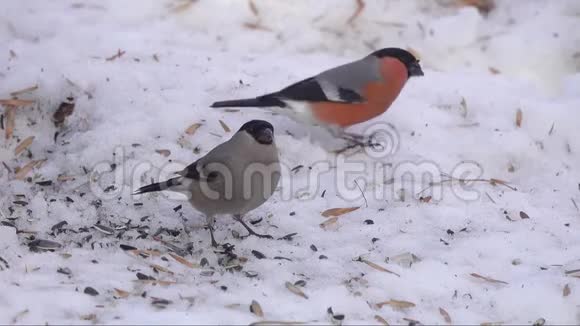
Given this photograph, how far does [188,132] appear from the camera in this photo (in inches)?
187

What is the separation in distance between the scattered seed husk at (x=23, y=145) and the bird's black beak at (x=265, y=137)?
1459 millimetres

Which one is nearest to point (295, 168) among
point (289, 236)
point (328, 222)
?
point (328, 222)

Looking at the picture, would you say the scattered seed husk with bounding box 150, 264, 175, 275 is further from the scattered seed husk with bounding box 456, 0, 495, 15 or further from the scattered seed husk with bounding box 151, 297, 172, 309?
the scattered seed husk with bounding box 456, 0, 495, 15

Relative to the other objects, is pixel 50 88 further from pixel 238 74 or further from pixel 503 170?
pixel 503 170

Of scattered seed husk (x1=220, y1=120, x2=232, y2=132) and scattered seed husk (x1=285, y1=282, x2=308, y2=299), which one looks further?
scattered seed husk (x1=220, y1=120, x2=232, y2=132)

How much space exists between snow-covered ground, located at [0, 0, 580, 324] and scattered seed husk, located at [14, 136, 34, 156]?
0.02 metres

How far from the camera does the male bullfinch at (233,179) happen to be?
3.94 metres

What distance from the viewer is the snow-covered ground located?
3.40 metres

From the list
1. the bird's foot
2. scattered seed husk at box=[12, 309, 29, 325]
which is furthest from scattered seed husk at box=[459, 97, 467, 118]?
scattered seed husk at box=[12, 309, 29, 325]

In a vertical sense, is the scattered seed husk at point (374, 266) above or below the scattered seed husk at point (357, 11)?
below

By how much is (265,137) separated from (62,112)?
4.79 feet

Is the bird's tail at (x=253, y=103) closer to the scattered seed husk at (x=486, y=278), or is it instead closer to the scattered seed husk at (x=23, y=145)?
the scattered seed husk at (x=23, y=145)

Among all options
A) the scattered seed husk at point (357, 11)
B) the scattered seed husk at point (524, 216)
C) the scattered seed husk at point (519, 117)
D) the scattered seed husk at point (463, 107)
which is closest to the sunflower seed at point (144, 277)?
the scattered seed husk at point (524, 216)

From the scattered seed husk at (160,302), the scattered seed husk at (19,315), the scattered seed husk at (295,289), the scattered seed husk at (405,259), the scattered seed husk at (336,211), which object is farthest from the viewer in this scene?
the scattered seed husk at (336,211)
